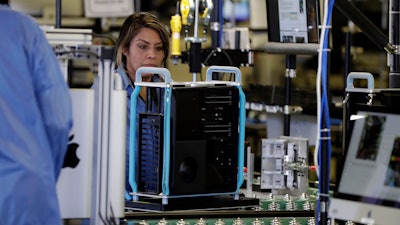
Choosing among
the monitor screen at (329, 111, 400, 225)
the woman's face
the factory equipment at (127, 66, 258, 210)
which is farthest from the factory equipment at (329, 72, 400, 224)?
the woman's face

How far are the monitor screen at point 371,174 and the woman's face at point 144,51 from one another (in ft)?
6.70

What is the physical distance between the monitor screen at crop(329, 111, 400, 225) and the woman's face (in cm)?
204

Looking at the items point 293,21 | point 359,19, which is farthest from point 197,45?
point 359,19

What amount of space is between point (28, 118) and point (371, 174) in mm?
1319

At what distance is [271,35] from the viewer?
7406 millimetres

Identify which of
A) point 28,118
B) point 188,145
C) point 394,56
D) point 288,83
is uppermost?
point 394,56

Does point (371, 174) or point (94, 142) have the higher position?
point (94, 142)

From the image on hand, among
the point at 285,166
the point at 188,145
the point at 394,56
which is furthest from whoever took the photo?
the point at 394,56

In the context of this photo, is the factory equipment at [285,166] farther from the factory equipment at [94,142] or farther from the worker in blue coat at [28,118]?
the worker in blue coat at [28,118]

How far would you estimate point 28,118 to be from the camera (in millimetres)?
4609

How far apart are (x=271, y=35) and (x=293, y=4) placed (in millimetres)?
277

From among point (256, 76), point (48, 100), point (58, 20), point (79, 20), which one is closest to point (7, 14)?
point (48, 100)

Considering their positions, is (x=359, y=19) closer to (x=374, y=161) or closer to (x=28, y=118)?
(x=374, y=161)

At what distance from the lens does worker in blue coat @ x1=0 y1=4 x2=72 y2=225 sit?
457 cm
